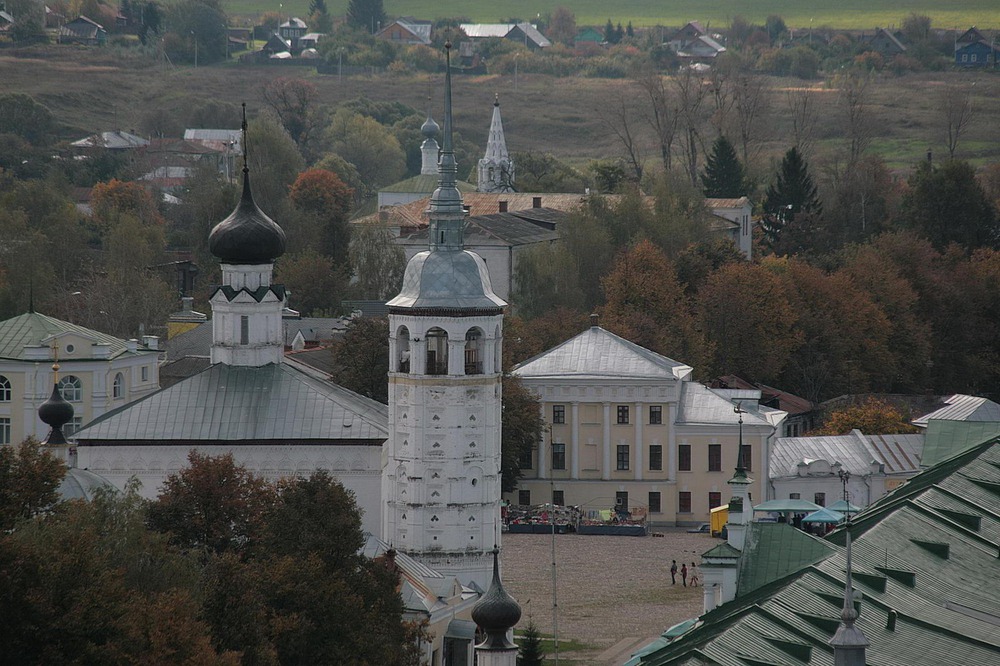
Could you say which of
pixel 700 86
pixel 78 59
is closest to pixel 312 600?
pixel 700 86

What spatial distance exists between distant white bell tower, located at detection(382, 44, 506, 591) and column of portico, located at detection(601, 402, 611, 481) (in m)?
23.2

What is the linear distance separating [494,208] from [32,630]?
90.0 metres

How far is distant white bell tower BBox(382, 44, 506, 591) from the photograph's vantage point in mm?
58125

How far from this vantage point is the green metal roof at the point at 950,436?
233ft

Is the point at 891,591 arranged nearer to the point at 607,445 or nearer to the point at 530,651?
the point at 530,651

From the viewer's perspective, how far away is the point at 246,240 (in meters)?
64.8

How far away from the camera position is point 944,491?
59438 millimetres

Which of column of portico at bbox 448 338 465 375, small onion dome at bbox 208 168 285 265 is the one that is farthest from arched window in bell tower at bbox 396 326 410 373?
small onion dome at bbox 208 168 285 265

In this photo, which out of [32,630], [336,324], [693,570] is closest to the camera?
[32,630]

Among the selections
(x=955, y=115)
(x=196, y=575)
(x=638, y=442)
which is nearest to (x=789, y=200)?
(x=955, y=115)

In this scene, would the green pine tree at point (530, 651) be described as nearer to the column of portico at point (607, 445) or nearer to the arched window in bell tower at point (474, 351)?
the arched window in bell tower at point (474, 351)

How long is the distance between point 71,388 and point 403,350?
70.6 ft

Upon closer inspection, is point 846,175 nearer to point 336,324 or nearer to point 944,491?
point 336,324

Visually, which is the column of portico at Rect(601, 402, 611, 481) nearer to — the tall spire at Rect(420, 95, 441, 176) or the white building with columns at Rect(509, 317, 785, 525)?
the white building with columns at Rect(509, 317, 785, 525)
